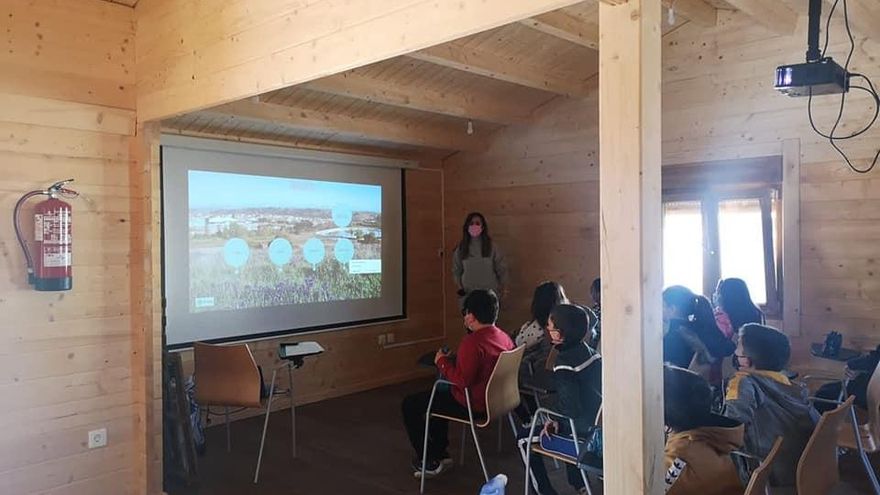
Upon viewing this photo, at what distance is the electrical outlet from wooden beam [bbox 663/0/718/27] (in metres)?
4.23

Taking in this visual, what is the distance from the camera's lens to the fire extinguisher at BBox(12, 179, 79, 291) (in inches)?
125

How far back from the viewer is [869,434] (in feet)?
10.4

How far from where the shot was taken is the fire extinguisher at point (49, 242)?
3164mm

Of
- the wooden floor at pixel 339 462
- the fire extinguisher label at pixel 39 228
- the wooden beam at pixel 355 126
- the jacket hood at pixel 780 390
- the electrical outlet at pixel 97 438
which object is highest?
the wooden beam at pixel 355 126

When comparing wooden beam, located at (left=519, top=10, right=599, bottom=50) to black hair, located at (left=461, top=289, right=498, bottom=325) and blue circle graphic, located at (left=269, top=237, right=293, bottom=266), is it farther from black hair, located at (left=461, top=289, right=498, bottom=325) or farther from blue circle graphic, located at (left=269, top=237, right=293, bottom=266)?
blue circle graphic, located at (left=269, top=237, right=293, bottom=266)

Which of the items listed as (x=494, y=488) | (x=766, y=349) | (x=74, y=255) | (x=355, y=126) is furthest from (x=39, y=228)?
(x=766, y=349)

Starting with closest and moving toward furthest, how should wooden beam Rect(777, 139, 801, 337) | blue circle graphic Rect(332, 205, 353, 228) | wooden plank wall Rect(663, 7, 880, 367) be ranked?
wooden plank wall Rect(663, 7, 880, 367) < wooden beam Rect(777, 139, 801, 337) < blue circle graphic Rect(332, 205, 353, 228)

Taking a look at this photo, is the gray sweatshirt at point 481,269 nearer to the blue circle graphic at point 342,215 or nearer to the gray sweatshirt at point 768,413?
the blue circle graphic at point 342,215

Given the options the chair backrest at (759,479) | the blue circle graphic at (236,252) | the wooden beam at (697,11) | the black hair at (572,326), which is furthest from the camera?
the blue circle graphic at (236,252)

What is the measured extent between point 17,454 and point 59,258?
973 mm

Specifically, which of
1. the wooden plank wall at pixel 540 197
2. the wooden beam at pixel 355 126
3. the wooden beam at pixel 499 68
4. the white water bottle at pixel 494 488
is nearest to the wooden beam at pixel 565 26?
the wooden beam at pixel 499 68

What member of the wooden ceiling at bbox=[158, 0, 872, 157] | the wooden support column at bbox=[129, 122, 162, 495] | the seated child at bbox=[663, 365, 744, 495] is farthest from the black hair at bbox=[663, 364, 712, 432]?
the wooden support column at bbox=[129, 122, 162, 495]

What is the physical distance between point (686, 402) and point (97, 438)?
2.97 m

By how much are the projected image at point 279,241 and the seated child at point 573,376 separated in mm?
2771
